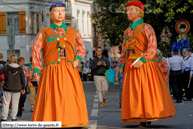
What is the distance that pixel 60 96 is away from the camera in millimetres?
10672

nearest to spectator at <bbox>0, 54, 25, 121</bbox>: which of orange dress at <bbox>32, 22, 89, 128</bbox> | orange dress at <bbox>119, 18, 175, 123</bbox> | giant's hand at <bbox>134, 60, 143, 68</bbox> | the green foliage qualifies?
orange dress at <bbox>32, 22, 89, 128</bbox>

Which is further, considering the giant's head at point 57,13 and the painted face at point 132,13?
the painted face at point 132,13

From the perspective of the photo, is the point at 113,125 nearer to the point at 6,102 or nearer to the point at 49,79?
the point at 49,79

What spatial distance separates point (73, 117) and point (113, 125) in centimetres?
163

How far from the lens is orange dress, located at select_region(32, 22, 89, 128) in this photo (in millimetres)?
10562

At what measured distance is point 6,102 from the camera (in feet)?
46.7

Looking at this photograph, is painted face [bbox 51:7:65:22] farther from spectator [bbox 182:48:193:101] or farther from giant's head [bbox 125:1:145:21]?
spectator [bbox 182:48:193:101]

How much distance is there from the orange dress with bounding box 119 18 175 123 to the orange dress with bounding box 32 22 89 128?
3.19 ft

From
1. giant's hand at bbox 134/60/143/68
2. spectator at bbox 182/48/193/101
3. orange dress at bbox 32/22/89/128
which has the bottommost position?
spectator at bbox 182/48/193/101

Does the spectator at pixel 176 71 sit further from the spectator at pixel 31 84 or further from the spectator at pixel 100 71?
the spectator at pixel 31 84

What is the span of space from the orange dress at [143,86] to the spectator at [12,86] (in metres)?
3.50

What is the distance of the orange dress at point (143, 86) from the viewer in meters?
11.2

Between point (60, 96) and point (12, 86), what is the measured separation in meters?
3.74

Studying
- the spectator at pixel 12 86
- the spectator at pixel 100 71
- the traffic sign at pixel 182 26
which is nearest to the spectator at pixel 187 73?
the spectator at pixel 100 71
